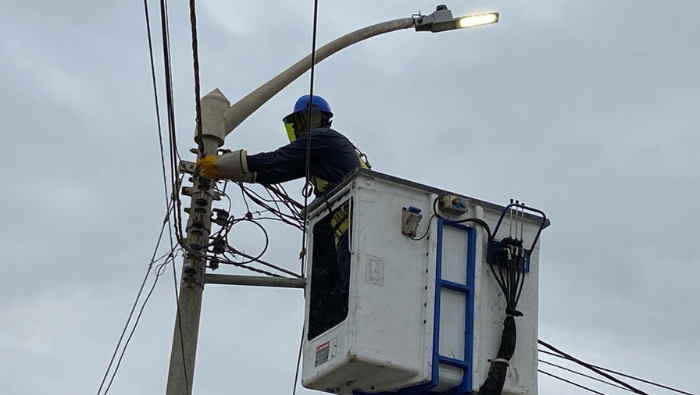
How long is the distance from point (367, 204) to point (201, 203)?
129 inches

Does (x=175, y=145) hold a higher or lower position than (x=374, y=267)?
higher

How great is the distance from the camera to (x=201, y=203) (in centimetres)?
1308

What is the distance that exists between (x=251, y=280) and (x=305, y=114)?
73.8 inches

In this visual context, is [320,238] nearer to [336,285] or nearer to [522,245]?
[336,285]

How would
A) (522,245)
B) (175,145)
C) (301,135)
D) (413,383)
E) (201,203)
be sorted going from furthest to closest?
(201,203) < (175,145) < (301,135) < (522,245) < (413,383)

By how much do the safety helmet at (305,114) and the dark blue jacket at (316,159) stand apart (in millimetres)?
466

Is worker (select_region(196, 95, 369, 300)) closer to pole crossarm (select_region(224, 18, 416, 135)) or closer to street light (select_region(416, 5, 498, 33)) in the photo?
pole crossarm (select_region(224, 18, 416, 135))

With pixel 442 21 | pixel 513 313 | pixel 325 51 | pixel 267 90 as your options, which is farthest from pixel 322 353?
pixel 442 21

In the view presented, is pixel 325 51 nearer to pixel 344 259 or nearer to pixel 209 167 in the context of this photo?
pixel 209 167

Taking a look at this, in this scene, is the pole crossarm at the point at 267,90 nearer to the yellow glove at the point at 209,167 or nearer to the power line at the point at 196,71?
the power line at the point at 196,71

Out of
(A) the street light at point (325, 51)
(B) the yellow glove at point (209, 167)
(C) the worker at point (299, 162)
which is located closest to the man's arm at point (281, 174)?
(C) the worker at point (299, 162)

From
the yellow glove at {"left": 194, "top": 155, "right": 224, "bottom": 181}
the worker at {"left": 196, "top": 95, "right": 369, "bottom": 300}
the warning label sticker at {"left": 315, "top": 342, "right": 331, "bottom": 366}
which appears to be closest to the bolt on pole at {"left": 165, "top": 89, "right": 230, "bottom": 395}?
the yellow glove at {"left": 194, "top": 155, "right": 224, "bottom": 181}

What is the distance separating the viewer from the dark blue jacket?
1112 cm

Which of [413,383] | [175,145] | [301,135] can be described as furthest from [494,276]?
[175,145]
